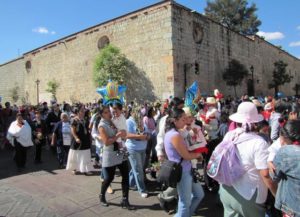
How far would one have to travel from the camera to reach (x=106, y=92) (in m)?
7.02

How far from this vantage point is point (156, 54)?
802 inches

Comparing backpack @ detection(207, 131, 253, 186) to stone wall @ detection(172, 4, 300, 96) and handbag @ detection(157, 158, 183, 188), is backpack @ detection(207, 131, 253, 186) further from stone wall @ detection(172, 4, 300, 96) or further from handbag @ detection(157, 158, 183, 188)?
stone wall @ detection(172, 4, 300, 96)

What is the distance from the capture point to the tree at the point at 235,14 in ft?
145

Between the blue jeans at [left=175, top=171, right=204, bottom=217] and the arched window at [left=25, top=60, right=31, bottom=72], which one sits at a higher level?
the arched window at [left=25, top=60, right=31, bottom=72]

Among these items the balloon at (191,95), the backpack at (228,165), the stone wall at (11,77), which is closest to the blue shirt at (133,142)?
the balloon at (191,95)

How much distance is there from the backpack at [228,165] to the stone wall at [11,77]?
36878mm

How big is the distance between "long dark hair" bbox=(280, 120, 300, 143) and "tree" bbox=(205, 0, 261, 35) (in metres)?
44.0

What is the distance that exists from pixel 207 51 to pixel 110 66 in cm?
745

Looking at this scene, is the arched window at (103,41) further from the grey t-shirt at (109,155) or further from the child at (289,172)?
the child at (289,172)

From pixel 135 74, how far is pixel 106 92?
15.0 m

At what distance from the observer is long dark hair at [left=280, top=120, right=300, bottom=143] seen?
8.94 ft

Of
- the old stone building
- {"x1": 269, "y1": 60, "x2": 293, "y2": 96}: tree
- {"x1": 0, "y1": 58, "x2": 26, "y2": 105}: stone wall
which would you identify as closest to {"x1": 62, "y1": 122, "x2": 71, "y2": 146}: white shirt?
the old stone building

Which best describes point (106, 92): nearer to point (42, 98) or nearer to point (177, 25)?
point (177, 25)

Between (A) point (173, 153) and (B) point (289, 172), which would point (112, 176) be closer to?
(A) point (173, 153)
